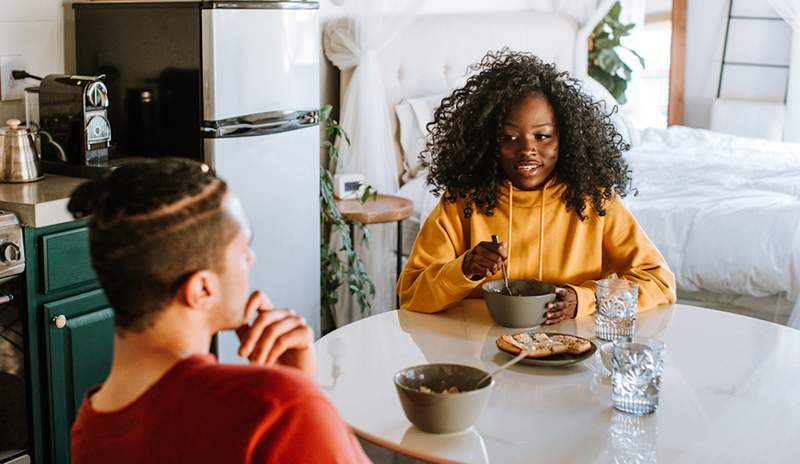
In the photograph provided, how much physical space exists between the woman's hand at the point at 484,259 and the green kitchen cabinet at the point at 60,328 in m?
0.99

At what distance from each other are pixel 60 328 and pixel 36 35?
1.02 meters

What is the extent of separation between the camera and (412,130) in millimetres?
4316

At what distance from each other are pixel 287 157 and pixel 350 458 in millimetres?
2348

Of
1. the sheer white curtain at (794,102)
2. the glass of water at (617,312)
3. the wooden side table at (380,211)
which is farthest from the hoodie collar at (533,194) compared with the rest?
the sheer white curtain at (794,102)

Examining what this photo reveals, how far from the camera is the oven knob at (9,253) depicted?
2378 millimetres

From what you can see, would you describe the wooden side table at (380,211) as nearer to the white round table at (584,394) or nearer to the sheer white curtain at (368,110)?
the sheer white curtain at (368,110)

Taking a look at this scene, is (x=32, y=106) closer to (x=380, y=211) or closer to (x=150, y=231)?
(x=380, y=211)

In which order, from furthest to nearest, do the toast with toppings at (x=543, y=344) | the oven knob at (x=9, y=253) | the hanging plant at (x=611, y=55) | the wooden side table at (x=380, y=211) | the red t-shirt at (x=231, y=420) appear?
the hanging plant at (x=611, y=55)
the wooden side table at (x=380, y=211)
the oven knob at (x=9, y=253)
the toast with toppings at (x=543, y=344)
the red t-shirt at (x=231, y=420)

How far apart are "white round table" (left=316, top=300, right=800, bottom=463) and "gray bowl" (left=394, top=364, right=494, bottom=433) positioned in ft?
0.08

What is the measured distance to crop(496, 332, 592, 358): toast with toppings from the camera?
172 cm

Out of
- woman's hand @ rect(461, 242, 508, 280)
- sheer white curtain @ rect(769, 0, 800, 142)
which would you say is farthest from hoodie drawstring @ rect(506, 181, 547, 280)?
sheer white curtain @ rect(769, 0, 800, 142)

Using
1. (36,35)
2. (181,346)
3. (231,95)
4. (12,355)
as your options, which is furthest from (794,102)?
(181,346)

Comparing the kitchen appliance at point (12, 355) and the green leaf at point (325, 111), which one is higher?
the green leaf at point (325, 111)

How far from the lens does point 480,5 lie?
17.0 ft
